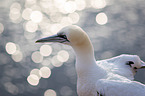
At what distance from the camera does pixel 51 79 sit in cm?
616

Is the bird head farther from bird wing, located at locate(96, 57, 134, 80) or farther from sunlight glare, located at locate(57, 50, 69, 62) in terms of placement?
→ sunlight glare, located at locate(57, 50, 69, 62)

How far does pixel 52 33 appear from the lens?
27.7ft

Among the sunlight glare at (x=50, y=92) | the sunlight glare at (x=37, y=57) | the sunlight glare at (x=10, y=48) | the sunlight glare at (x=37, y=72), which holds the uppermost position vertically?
the sunlight glare at (x=10, y=48)

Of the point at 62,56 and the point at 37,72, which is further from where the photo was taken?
the point at 62,56

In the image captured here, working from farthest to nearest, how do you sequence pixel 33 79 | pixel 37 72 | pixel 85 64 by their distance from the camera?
pixel 37 72
pixel 33 79
pixel 85 64

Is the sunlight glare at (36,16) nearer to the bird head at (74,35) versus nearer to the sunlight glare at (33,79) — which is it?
the sunlight glare at (33,79)

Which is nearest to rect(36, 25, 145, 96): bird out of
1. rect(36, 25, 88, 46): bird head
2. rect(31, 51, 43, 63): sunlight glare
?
rect(36, 25, 88, 46): bird head

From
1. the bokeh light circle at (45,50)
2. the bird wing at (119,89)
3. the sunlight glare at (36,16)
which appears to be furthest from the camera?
the sunlight glare at (36,16)

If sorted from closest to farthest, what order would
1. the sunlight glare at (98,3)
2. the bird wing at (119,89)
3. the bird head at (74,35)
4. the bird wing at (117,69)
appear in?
the bird wing at (119,89) < the bird head at (74,35) < the bird wing at (117,69) < the sunlight glare at (98,3)

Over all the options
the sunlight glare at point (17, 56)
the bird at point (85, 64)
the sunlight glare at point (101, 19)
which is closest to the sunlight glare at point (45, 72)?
the sunlight glare at point (17, 56)

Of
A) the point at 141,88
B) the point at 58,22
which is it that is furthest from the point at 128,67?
the point at 58,22

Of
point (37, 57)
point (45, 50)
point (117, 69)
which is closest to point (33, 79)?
point (37, 57)

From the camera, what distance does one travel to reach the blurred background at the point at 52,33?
6.10m

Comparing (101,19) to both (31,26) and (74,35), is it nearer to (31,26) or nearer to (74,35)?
(31,26)
